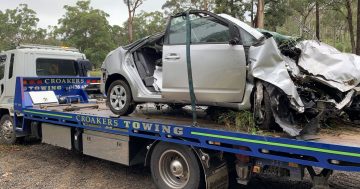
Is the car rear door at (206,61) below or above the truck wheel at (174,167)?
above

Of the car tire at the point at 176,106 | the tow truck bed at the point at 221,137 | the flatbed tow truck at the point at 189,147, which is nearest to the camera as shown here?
the tow truck bed at the point at 221,137

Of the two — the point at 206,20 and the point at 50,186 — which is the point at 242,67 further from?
the point at 50,186

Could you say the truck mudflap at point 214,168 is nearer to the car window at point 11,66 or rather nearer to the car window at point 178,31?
the car window at point 178,31

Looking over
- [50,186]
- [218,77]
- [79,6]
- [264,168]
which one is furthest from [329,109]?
[79,6]

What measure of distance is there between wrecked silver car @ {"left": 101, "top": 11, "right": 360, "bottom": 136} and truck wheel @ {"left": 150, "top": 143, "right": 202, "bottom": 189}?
694 millimetres

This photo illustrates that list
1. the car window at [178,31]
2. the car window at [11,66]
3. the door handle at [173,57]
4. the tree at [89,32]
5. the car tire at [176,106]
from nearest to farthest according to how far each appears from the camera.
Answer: the door handle at [173,57] → the car window at [178,31] → the car tire at [176,106] → the car window at [11,66] → the tree at [89,32]

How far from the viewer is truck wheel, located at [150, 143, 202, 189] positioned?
516cm

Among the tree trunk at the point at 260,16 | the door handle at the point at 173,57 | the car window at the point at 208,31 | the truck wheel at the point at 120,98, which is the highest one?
the tree trunk at the point at 260,16

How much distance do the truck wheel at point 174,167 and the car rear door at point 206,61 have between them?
0.72m

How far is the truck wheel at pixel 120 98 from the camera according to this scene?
6.32 metres

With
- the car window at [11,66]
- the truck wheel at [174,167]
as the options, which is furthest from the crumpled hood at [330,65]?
the car window at [11,66]

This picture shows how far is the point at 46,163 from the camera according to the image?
768 centimetres

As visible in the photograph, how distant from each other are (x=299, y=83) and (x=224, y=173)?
1.50 m

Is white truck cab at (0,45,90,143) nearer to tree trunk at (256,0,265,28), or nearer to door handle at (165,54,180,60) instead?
door handle at (165,54,180,60)
